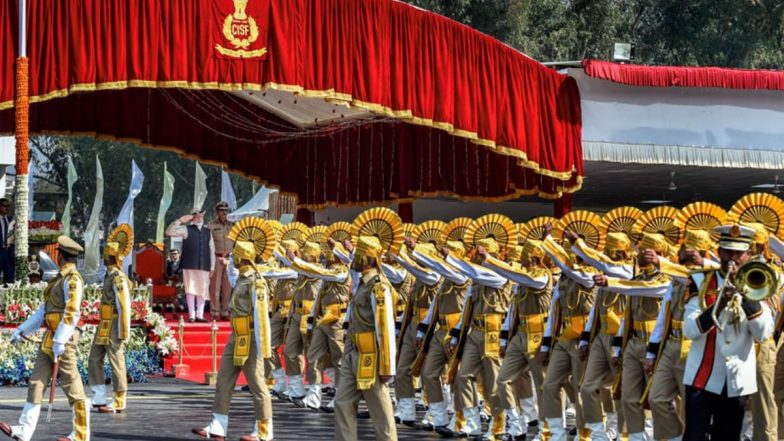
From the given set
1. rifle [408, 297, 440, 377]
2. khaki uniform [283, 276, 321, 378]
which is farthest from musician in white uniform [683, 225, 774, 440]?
khaki uniform [283, 276, 321, 378]

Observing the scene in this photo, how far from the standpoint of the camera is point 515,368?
1310 cm

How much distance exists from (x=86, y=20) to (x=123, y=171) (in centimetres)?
3635

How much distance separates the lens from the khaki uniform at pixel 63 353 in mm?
12328

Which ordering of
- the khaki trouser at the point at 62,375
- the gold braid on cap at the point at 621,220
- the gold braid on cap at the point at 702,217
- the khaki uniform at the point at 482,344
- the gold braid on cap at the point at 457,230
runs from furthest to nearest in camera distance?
the gold braid on cap at the point at 457,230 → the khaki uniform at the point at 482,344 → the khaki trouser at the point at 62,375 → the gold braid on cap at the point at 621,220 → the gold braid on cap at the point at 702,217

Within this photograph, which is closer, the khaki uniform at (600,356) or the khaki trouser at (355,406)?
the khaki trouser at (355,406)

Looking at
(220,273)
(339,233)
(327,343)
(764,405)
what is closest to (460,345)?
(327,343)

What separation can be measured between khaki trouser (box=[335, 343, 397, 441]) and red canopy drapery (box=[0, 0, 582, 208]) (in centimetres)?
1024

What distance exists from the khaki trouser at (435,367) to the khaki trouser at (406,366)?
414mm

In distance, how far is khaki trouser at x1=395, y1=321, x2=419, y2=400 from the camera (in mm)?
14664

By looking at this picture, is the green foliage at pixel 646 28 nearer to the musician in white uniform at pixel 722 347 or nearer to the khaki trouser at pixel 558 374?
the khaki trouser at pixel 558 374

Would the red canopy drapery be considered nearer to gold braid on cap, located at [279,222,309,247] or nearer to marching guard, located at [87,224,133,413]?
gold braid on cap, located at [279,222,309,247]

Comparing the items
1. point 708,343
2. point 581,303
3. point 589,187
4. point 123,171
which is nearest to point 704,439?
point 708,343

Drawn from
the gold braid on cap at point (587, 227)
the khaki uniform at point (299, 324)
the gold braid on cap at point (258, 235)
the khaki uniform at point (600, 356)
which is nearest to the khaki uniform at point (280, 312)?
the khaki uniform at point (299, 324)

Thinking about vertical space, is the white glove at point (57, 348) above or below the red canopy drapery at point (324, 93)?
below
